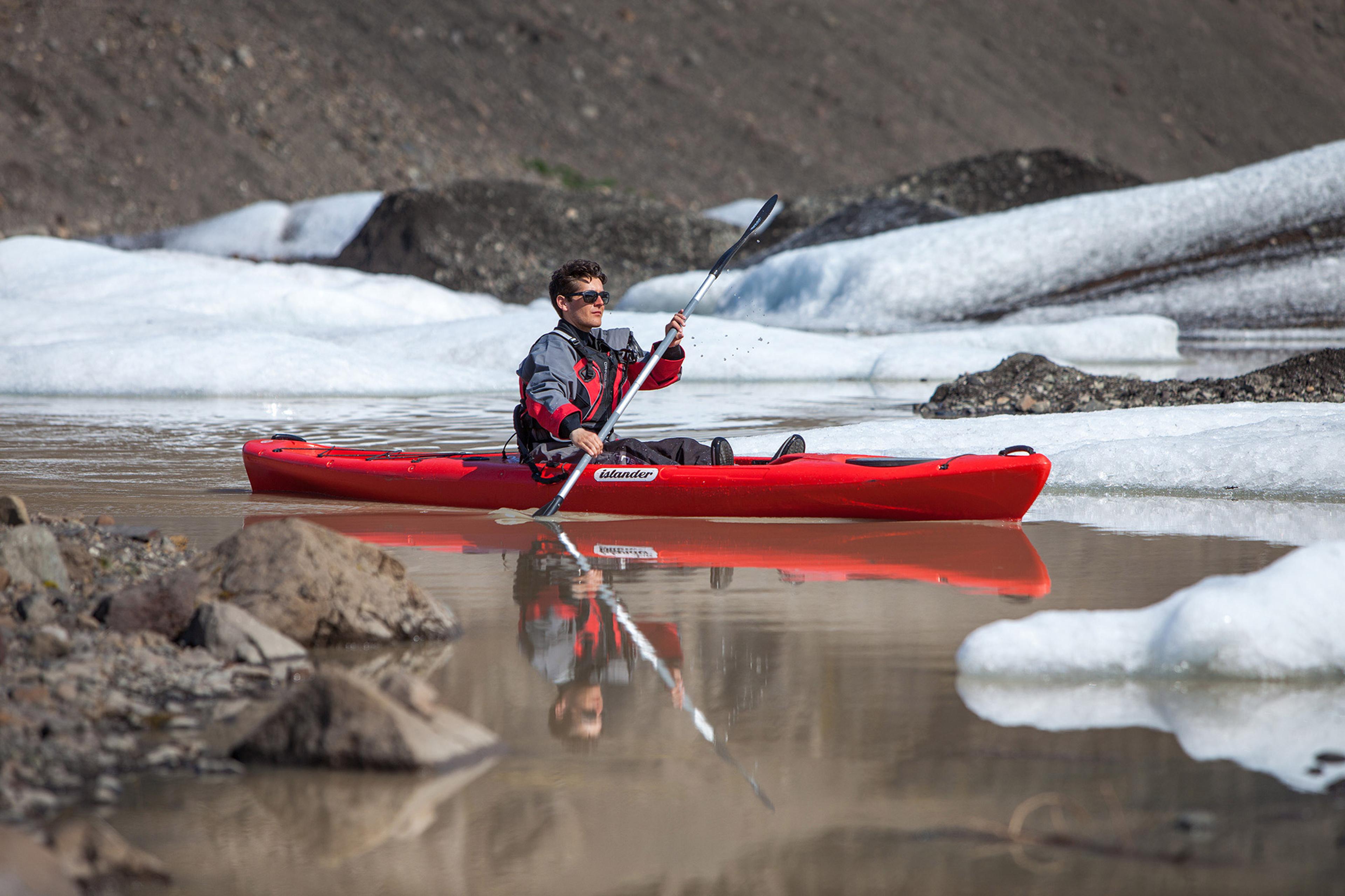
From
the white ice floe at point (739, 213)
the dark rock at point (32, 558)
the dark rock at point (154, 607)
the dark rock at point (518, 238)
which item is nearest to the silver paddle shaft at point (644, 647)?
the dark rock at point (154, 607)

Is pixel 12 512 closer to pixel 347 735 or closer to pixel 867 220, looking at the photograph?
pixel 347 735

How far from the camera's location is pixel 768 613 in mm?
3309

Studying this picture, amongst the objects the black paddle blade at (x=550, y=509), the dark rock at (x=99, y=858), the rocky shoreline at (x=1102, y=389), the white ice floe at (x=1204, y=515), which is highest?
the rocky shoreline at (x=1102, y=389)

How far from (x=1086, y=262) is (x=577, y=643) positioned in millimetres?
15130

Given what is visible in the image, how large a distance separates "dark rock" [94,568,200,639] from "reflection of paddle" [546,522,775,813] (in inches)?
37.2

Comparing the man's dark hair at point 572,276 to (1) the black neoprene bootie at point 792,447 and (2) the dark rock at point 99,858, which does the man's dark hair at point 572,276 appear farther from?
(2) the dark rock at point 99,858

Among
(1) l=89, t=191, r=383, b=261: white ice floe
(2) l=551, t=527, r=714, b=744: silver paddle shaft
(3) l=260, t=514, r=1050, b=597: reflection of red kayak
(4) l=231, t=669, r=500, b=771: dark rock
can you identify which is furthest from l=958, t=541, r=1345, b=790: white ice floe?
(1) l=89, t=191, r=383, b=261: white ice floe

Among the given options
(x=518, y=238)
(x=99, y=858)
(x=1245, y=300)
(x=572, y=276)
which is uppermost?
(x=518, y=238)

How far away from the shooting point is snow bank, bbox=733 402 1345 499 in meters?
5.06

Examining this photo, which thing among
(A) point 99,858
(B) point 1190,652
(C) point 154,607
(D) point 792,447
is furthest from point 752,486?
(A) point 99,858

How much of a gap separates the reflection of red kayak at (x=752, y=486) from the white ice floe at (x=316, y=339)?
222 inches

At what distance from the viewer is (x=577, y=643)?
3016 millimetres

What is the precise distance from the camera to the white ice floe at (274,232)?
983 inches

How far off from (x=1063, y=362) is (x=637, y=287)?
277 inches
